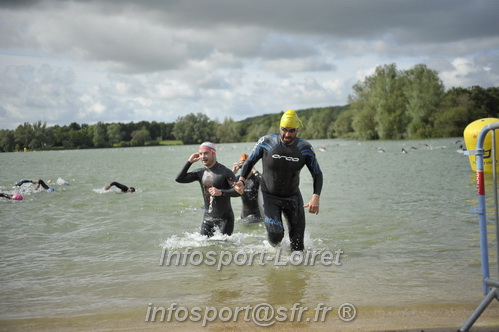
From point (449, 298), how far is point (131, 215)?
9.75 m

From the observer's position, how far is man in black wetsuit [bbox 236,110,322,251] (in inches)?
249

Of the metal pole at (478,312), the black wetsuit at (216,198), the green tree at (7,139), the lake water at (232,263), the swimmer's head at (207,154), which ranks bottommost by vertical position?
the lake water at (232,263)

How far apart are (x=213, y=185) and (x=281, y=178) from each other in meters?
1.67

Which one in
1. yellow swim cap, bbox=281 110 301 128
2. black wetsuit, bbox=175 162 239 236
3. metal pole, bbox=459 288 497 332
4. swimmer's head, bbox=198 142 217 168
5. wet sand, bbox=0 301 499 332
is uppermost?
yellow swim cap, bbox=281 110 301 128

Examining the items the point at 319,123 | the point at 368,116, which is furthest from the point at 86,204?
the point at 319,123

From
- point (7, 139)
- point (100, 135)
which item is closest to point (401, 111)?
point (7, 139)

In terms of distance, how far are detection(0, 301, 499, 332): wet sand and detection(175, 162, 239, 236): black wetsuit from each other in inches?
120

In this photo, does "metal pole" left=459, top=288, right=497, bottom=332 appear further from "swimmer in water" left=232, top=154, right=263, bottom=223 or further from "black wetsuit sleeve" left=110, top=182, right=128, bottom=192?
"black wetsuit sleeve" left=110, top=182, right=128, bottom=192

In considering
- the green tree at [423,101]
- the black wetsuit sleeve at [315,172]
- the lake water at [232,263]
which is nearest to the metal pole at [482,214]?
the lake water at [232,263]

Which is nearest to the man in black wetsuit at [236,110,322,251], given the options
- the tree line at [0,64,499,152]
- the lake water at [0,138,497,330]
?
the lake water at [0,138,497,330]

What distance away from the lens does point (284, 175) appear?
21.0 feet

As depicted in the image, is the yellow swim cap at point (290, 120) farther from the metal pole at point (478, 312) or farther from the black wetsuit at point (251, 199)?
the black wetsuit at point (251, 199)

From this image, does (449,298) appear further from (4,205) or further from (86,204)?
(4,205)

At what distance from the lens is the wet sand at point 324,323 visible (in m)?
4.25
